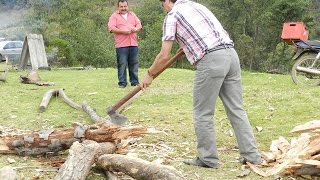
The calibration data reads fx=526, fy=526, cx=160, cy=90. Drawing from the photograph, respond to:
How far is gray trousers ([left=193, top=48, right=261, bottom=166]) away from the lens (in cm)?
447

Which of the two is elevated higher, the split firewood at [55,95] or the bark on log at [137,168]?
the bark on log at [137,168]

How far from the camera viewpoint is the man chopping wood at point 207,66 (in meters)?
4.46

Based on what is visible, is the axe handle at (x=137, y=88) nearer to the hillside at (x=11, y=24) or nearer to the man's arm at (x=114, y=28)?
the man's arm at (x=114, y=28)

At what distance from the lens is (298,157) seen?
442cm

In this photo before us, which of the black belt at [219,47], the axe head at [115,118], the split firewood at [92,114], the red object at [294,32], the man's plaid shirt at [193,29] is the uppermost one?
the man's plaid shirt at [193,29]

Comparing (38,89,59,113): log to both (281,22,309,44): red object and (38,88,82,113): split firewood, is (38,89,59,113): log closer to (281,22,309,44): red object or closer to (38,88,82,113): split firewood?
(38,88,82,113): split firewood

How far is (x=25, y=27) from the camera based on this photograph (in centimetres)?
3859

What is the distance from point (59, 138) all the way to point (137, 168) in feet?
3.58

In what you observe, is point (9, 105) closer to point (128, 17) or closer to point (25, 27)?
point (128, 17)

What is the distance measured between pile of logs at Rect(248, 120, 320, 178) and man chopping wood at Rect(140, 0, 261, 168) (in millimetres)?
194

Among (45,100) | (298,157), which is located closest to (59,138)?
(298,157)

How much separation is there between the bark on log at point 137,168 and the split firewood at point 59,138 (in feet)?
1.17

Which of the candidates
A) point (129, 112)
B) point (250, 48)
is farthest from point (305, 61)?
point (250, 48)

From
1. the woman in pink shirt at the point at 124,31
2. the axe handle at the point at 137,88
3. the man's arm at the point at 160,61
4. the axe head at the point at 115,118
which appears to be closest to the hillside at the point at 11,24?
the woman in pink shirt at the point at 124,31
